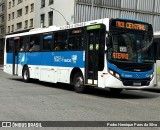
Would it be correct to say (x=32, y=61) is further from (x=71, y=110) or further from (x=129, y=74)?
(x=71, y=110)

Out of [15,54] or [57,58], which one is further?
[15,54]

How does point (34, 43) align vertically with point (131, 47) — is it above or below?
above

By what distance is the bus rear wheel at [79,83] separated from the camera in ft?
49.9

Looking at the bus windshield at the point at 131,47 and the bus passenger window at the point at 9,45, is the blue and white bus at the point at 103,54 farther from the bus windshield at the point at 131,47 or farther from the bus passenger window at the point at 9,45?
the bus passenger window at the point at 9,45

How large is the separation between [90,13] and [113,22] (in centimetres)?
3054

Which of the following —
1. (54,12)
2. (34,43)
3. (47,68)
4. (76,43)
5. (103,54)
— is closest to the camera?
(103,54)

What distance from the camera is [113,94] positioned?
1573 centimetres

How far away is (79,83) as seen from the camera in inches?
608

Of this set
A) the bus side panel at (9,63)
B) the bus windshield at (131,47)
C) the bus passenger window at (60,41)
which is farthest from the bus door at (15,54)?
the bus windshield at (131,47)

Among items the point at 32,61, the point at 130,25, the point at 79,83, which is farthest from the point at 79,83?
the point at 32,61

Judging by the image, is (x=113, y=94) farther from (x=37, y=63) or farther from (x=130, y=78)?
(x=37, y=63)

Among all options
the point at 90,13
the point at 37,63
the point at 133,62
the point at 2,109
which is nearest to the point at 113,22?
the point at 133,62

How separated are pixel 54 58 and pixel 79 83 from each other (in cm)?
273

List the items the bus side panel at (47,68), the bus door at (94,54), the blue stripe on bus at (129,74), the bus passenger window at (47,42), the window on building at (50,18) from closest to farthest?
the blue stripe on bus at (129,74), the bus door at (94,54), the bus side panel at (47,68), the bus passenger window at (47,42), the window on building at (50,18)
